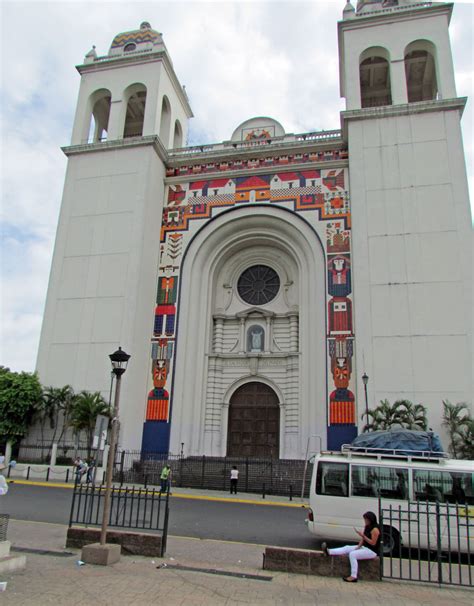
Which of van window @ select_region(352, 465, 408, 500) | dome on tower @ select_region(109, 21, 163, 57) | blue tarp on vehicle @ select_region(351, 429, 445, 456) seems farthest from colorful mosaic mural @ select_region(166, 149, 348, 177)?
van window @ select_region(352, 465, 408, 500)

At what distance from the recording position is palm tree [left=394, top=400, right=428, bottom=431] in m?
18.6

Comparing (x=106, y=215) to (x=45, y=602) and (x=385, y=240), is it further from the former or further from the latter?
(x=45, y=602)

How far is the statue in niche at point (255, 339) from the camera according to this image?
25.0 m

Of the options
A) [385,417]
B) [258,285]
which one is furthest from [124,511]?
[258,285]

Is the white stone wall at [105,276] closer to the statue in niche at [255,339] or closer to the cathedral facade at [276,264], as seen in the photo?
the cathedral facade at [276,264]

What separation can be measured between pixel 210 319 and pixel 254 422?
552 centimetres

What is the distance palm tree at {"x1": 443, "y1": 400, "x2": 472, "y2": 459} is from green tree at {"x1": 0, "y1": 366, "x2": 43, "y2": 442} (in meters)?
16.7

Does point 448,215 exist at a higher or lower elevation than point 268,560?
higher

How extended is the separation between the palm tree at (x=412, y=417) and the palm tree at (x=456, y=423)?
0.81 meters

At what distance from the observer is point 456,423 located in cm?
1844

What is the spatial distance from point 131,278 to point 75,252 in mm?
3832

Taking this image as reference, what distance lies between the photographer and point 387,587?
22.2ft

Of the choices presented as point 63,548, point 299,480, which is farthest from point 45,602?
point 299,480

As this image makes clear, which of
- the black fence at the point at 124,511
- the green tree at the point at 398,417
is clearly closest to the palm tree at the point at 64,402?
the black fence at the point at 124,511
